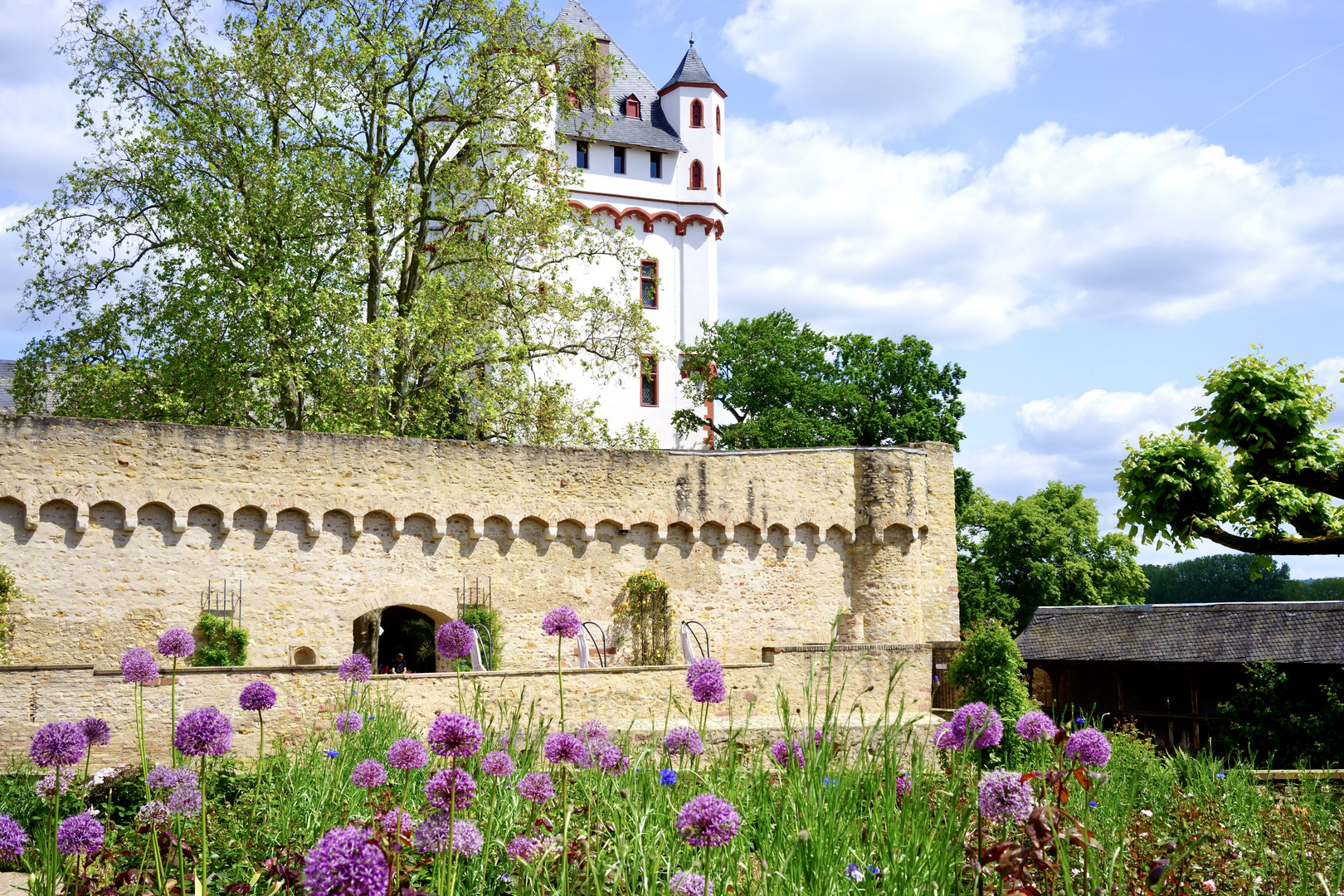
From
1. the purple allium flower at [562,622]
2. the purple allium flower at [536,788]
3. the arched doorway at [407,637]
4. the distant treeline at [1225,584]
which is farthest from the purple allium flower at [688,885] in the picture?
the distant treeline at [1225,584]

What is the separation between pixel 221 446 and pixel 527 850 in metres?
12.9

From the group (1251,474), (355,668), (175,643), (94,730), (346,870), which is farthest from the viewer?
(1251,474)

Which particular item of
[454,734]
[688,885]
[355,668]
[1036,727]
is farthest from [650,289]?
[688,885]

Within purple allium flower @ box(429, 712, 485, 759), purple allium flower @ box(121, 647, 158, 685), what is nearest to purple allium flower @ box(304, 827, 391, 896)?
purple allium flower @ box(429, 712, 485, 759)

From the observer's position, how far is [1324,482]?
42.7ft

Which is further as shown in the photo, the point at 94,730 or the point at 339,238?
the point at 339,238

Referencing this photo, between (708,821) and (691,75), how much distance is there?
37881 mm

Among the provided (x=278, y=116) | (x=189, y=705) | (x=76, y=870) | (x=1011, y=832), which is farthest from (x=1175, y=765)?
(x=278, y=116)

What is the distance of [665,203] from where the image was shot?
36062 millimetres

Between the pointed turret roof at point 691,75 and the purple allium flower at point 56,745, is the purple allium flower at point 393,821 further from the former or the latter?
the pointed turret roof at point 691,75

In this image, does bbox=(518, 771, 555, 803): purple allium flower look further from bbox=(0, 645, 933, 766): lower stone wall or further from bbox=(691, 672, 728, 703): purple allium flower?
bbox=(0, 645, 933, 766): lower stone wall

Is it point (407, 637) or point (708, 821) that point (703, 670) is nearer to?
point (708, 821)

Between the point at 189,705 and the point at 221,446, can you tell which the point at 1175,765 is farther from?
the point at 221,446

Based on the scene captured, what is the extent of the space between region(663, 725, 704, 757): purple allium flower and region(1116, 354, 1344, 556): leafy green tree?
11.1 meters
